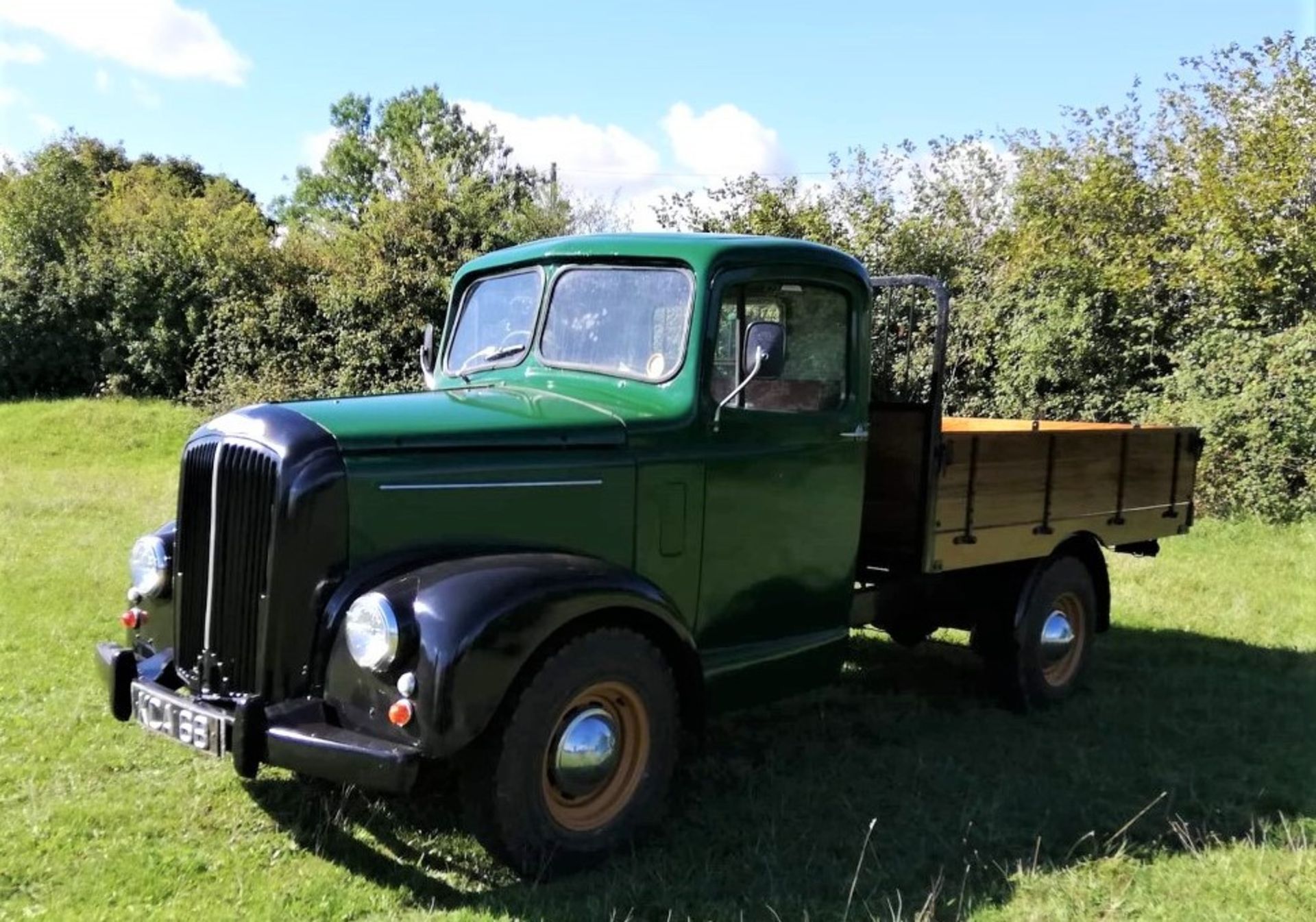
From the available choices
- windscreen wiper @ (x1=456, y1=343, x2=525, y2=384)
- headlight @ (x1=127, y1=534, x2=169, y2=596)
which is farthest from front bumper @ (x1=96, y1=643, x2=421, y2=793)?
windscreen wiper @ (x1=456, y1=343, x2=525, y2=384)

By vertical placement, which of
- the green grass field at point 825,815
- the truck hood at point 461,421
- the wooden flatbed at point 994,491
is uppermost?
the truck hood at point 461,421

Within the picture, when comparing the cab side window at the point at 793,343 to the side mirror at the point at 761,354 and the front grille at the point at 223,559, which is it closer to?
the side mirror at the point at 761,354

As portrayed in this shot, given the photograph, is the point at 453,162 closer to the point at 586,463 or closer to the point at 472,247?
the point at 472,247

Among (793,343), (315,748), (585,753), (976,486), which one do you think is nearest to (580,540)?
(585,753)

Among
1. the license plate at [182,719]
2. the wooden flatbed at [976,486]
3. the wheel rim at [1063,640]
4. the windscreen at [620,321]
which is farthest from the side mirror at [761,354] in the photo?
the wheel rim at [1063,640]

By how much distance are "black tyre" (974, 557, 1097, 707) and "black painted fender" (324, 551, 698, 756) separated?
8.43 feet

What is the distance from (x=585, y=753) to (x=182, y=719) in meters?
1.21

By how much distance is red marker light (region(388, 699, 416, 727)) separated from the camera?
305 centimetres

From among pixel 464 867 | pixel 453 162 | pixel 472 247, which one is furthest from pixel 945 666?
pixel 453 162

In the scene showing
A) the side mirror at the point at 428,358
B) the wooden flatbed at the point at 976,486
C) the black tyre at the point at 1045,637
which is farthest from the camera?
the black tyre at the point at 1045,637

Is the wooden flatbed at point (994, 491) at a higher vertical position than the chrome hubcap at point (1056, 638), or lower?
higher

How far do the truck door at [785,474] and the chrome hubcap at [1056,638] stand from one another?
1.40m

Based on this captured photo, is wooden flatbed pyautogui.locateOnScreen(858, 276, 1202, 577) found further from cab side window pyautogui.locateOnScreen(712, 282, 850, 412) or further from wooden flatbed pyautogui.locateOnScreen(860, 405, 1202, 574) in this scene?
cab side window pyautogui.locateOnScreen(712, 282, 850, 412)

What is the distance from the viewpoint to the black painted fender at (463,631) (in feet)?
9.96
